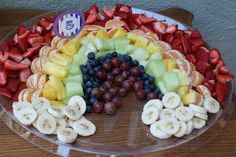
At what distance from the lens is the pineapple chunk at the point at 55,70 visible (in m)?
1.08

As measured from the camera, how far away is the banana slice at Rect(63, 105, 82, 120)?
3.15 ft

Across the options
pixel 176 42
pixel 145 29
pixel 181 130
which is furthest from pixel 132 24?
pixel 181 130

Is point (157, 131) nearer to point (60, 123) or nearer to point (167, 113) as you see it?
point (167, 113)

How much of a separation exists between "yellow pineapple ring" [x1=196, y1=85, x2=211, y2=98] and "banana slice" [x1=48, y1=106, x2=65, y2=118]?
0.39 meters

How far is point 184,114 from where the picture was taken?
102cm

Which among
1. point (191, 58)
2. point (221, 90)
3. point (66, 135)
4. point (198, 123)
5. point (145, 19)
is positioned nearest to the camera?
point (66, 135)

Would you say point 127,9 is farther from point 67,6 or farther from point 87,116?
point 87,116

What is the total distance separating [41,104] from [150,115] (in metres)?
0.27

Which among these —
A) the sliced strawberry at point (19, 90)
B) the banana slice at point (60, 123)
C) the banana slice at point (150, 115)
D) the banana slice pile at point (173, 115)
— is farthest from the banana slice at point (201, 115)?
the sliced strawberry at point (19, 90)

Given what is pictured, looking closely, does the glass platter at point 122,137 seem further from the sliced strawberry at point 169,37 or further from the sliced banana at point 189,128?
the sliced strawberry at point 169,37

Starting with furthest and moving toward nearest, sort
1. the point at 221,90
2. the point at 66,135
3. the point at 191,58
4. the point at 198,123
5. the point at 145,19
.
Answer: the point at 145,19, the point at 191,58, the point at 221,90, the point at 198,123, the point at 66,135

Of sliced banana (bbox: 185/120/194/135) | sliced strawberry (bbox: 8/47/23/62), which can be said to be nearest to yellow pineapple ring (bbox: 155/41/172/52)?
sliced banana (bbox: 185/120/194/135)

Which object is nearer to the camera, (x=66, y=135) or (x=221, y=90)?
(x=66, y=135)

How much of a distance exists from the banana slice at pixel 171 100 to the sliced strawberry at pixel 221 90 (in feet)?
0.41
